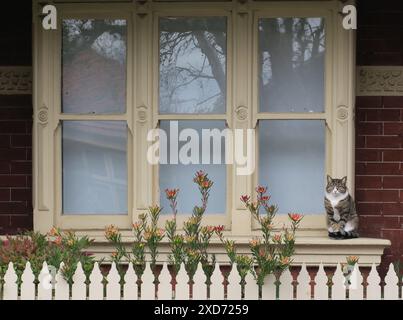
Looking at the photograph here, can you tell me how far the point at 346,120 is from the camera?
7.33 meters

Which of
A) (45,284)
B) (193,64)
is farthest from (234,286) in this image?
(193,64)

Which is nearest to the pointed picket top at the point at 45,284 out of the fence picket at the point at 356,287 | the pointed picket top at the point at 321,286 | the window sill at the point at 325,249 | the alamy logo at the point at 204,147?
the window sill at the point at 325,249

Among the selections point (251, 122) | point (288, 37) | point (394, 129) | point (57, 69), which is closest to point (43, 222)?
point (57, 69)

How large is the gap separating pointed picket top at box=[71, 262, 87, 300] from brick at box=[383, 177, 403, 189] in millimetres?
2698

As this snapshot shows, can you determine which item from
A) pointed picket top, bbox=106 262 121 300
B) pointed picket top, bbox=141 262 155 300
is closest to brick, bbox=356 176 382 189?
pointed picket top, bbox=141 262 155 300

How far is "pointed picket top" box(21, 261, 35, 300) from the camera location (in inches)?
256

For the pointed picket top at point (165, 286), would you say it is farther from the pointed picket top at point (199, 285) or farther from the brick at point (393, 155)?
the brick at point (393, 155)

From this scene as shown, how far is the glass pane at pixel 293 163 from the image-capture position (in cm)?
746

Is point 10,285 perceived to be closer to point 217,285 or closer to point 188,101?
point 217,285

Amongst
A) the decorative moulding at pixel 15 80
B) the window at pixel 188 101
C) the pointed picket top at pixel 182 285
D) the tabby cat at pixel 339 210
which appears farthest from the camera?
the decorative moulding at pixel 15 80

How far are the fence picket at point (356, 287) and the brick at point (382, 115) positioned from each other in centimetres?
152

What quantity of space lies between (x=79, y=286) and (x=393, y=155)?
112 inches

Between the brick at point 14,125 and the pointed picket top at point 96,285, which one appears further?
the brick at point 14,125

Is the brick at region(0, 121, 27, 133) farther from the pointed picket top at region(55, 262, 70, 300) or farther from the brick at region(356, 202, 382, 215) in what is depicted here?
the brick at region(356, 202, 382, 215)
